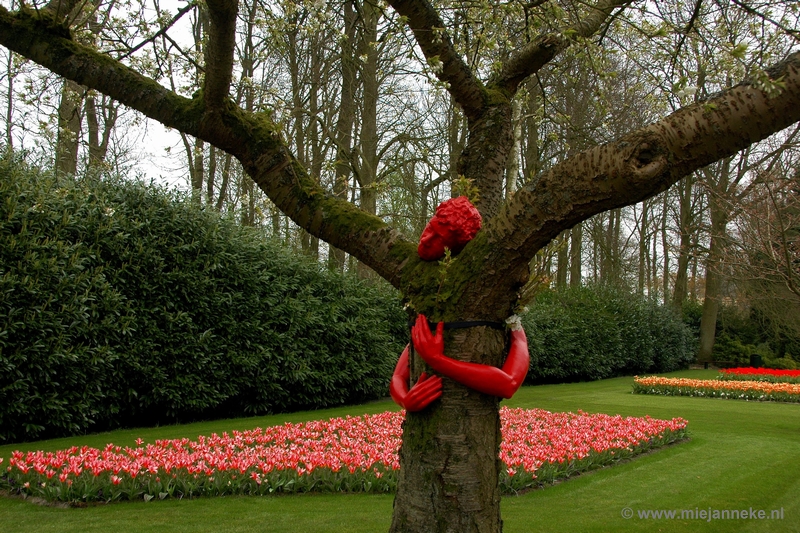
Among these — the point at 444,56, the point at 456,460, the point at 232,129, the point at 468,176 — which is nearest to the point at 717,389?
the point at 468,176

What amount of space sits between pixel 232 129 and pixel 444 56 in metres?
1.40

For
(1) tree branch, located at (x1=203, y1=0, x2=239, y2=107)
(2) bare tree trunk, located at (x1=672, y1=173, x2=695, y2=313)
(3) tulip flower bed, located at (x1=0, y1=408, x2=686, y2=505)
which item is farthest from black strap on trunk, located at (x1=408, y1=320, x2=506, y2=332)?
(2) bare tree trunk, located at (x1=672, y1=173, x2=695, y2=313)

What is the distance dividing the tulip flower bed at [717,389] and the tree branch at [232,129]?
14.5m

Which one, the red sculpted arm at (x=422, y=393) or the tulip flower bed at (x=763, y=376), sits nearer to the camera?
the red sculpted arm at (x=422, y=393)

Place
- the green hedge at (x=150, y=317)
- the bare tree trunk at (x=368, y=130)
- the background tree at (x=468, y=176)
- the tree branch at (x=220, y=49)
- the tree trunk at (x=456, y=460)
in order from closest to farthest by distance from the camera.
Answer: the background tree at (x=468, y=176)
the tree trunk at (x=456, y=460)
the tree branch at (x=220, y=49)
the green hedge at (x=150, y=317)
the bare tree trunk at (x=368, y=130)

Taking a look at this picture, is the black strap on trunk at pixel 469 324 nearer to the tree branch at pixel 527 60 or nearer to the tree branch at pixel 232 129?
the tree branch at pixel 232 129

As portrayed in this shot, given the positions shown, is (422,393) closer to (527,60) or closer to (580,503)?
(527,60)

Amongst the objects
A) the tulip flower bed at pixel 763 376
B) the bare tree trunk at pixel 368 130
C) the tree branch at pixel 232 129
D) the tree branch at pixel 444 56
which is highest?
the bare tree trunk at pixel 368 130

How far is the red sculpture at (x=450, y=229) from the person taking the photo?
2.86m

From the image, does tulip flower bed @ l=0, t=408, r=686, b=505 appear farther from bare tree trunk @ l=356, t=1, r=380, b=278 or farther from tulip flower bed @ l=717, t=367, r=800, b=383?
tulip flower bed @ l=717, t=367, r=800, b=383

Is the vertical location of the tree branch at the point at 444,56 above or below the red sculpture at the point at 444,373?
above

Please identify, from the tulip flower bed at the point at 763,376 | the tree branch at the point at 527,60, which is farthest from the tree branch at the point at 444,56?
the tulip flower bed at the point at 763,376

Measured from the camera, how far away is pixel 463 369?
2.71m

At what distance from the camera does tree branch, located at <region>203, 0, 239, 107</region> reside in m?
2.82
